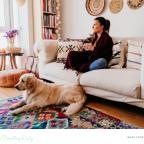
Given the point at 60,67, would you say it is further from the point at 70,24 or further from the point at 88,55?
the point at 70,24

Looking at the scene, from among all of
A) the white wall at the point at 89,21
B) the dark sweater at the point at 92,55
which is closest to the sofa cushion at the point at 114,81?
the dark sweater at the point at 92,55

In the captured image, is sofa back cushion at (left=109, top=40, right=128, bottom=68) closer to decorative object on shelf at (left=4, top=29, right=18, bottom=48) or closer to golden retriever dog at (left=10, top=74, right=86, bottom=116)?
golden retriever dog at (left=10, top=74, right=86, bottom=116)

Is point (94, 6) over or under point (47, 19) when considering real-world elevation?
over

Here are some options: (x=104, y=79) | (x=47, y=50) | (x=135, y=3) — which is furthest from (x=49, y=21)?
(x=104, y=79)

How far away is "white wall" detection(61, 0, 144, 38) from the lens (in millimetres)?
2648

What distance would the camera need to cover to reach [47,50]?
8.38 ft

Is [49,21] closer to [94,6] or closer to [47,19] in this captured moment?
[47,19]

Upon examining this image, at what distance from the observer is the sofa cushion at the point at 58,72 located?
212 centimetres

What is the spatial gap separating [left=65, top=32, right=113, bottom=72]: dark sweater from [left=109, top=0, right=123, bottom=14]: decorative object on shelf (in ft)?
2.75

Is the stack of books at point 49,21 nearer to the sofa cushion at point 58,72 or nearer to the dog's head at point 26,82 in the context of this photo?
the sofa cushion at point 58,72

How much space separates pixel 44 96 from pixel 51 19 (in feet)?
6.86

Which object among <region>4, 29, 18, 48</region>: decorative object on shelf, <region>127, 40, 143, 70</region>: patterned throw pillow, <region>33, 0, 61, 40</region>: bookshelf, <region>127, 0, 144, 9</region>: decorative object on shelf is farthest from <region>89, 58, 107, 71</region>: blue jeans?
<region>4, 29, 18, 48</region>: decorative object on shelf

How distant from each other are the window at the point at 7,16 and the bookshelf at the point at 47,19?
0.56 meters
